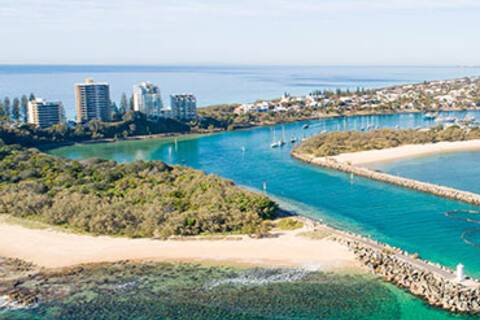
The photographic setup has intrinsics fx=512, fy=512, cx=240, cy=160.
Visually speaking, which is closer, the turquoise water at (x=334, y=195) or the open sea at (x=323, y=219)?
the open sea at (x=323, y=219)

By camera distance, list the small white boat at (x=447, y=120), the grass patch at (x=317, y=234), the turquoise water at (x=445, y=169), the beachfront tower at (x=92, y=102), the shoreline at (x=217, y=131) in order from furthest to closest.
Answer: the beachfront tower at (x=92, y=102)
the small white boat at (x=447, y=120)
the shoreline at (x=217, y=131)
the turquoise water at (x=445, y=169)
the grass patch at (x=317, y=234)

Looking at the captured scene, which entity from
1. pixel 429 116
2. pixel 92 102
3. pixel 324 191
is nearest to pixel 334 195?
pixel 324 191

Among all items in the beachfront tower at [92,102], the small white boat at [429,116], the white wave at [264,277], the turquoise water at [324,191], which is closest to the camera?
the white wave at [264,277]

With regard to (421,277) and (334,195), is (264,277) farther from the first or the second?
(334,195)

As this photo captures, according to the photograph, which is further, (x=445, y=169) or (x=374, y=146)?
(x=374, y=146)

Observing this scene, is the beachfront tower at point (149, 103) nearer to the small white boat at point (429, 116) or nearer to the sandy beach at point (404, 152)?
the sandy beach at point (404, 152)

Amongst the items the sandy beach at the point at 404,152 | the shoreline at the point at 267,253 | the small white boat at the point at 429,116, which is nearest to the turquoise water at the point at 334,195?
the shoreline at the point at 267,253

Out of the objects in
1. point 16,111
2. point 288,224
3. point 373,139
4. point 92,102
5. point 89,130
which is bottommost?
point 288,224
